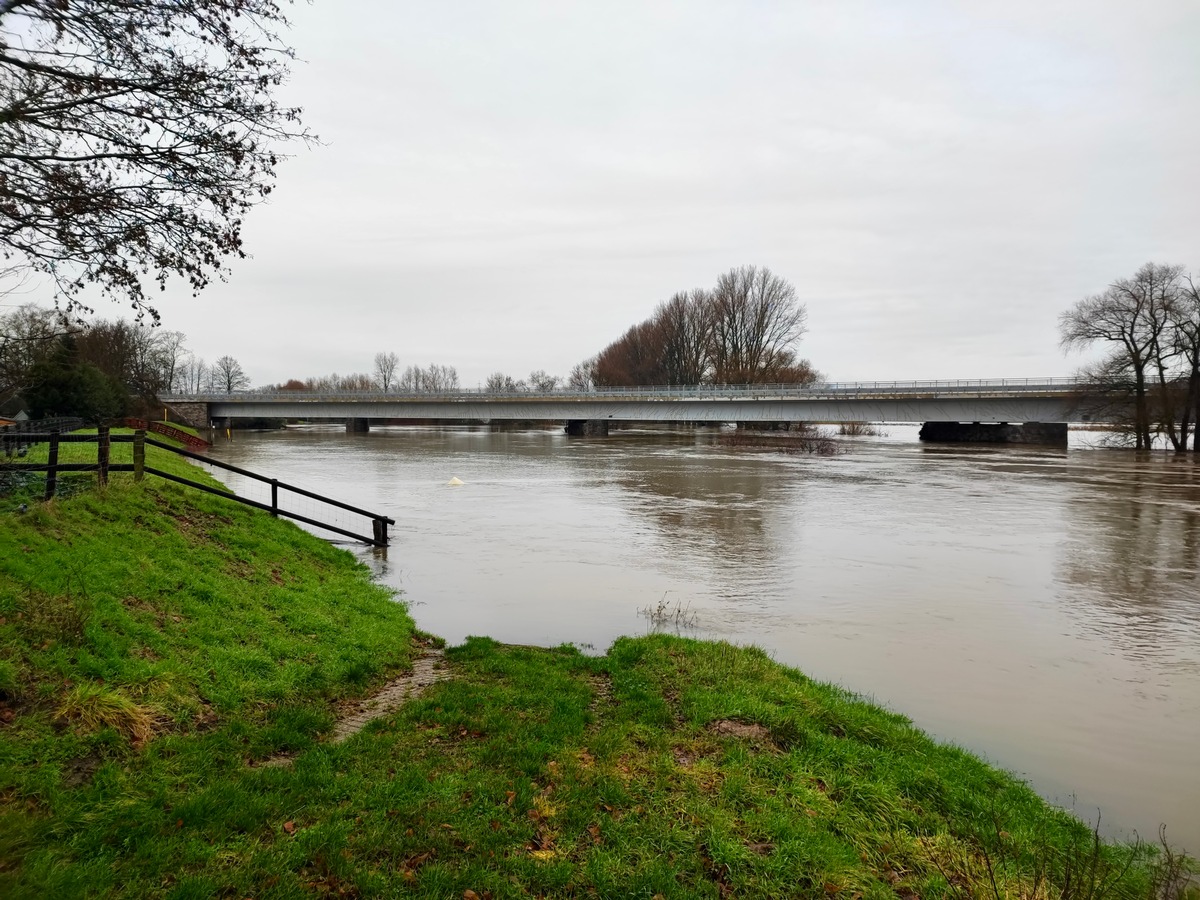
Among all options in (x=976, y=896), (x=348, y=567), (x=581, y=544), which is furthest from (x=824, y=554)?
(x=976, y=896)

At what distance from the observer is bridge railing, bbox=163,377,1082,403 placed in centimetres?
5675

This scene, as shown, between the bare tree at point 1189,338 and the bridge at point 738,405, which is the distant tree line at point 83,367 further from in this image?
the bare tree at point 1189,338

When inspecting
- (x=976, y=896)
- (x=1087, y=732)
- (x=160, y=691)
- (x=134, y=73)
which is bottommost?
(x=1087, y=732)

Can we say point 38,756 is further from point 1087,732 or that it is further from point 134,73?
point 1087,732

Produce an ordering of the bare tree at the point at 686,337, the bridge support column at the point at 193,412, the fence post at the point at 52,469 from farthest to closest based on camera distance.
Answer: the bare tree at the point at 686,337, the bridge support column at the point at 193,412, the fence post at the point at 52,469

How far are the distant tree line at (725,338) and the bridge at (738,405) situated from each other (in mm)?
17544

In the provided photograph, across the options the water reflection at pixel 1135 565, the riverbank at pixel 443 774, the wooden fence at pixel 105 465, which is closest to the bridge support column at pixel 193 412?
the wooden fence at pixel 105 465

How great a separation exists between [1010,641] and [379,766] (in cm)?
931

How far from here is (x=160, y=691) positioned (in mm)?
6004

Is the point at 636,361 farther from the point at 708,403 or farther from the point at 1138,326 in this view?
the point at 1138,326

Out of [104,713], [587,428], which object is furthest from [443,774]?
[587,428]

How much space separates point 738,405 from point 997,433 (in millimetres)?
24995

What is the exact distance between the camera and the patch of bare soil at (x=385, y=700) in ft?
20.0

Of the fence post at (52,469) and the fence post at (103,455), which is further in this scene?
the fence post at (103,455)
